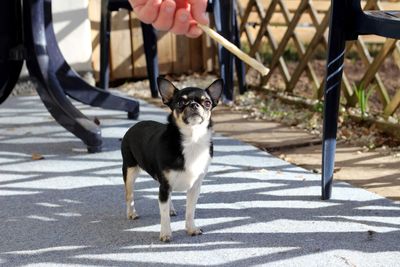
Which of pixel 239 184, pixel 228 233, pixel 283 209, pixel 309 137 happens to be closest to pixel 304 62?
pixel 309 137

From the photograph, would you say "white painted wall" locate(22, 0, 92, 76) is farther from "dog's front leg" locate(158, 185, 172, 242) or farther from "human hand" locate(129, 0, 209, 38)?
"dog's front leg" locate(158, 185, 172, 242)

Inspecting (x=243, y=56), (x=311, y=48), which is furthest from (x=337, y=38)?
(x=311, y=48)

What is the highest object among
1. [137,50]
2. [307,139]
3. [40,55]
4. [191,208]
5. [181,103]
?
[181,103]

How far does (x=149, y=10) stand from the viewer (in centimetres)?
229

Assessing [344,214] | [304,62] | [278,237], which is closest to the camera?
[278,237]

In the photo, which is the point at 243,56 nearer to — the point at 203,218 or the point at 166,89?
the point at 166,89

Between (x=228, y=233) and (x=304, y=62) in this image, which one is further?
Result: (x=304, y=62)

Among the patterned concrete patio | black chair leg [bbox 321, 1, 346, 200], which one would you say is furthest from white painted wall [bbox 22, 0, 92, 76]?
black chair leg [bbox 321, 1, 346, 200]

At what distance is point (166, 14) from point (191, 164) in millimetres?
581

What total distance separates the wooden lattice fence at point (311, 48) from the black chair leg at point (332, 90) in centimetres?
117

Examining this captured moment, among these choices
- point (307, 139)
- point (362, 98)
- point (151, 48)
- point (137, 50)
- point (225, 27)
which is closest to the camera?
point (307, 139)

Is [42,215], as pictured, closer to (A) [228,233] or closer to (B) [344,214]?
(A) [228,233]

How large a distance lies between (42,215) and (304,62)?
230cm

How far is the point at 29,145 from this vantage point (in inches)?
129
